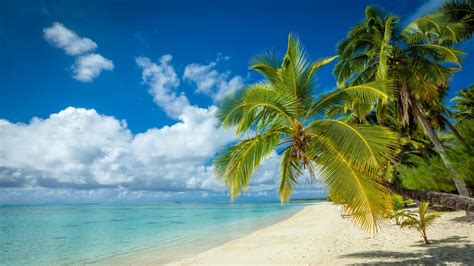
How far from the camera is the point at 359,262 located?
836cm

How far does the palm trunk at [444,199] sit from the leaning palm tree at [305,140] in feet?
2.33

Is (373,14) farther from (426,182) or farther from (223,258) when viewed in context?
(223,258)

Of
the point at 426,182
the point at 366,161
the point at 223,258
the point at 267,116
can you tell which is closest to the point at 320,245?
the point at 223,258

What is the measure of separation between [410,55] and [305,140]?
8360mm

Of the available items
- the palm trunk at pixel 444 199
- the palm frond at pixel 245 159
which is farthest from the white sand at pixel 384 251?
the palm frond at pixel 245 159

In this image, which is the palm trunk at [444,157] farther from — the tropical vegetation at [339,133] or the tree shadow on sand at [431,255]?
the tree shadow on sand at [431,255]

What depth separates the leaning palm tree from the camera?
5336mm

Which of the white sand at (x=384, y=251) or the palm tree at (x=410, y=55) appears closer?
the white sand at (x=384, y=251)

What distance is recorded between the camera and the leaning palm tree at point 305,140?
5336 millimetres

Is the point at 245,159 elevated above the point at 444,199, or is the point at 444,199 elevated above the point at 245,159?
the point at 245,159

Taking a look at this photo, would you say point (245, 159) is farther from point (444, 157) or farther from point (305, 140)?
point (444, 157)

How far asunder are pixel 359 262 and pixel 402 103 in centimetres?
655

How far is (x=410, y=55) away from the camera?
12.1 m

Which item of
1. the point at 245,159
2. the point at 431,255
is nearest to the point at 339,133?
the point at 245,159
